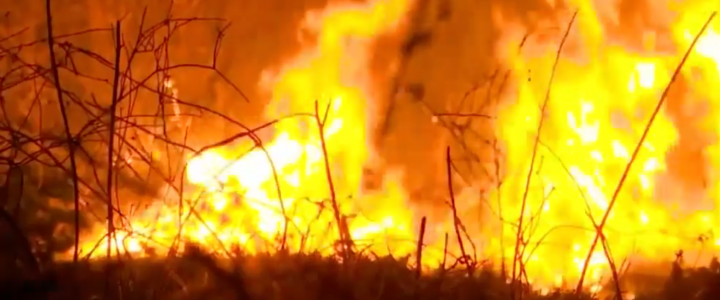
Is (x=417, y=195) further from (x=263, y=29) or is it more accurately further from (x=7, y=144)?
(x=7, y=144)

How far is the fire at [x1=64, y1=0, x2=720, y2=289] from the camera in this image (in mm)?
1398

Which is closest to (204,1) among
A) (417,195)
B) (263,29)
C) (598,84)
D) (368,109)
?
(263,29)

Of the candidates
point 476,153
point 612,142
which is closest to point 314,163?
point 476,153

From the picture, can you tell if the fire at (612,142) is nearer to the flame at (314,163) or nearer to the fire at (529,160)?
the fire at (529,160)

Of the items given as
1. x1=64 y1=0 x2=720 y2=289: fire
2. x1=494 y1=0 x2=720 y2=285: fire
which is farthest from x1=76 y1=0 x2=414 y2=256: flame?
x1=494 y1=0 x2=720 y2=285: fire

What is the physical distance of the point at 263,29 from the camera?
1.45 m

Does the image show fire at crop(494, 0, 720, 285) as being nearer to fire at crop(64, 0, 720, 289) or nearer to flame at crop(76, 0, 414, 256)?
fire at crop(64, 0, 720, 289)

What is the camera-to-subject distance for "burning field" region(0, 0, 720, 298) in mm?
1396

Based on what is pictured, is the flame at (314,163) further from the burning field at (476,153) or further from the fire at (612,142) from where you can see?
the fire at (612,142)

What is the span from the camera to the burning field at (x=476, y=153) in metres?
1.40

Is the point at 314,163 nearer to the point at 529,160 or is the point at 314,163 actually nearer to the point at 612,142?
the point at 529,160

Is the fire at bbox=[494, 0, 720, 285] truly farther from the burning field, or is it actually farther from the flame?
the flame

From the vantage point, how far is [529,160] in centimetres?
143

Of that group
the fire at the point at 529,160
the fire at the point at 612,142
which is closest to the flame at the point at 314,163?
the fire at the point at 529,160
